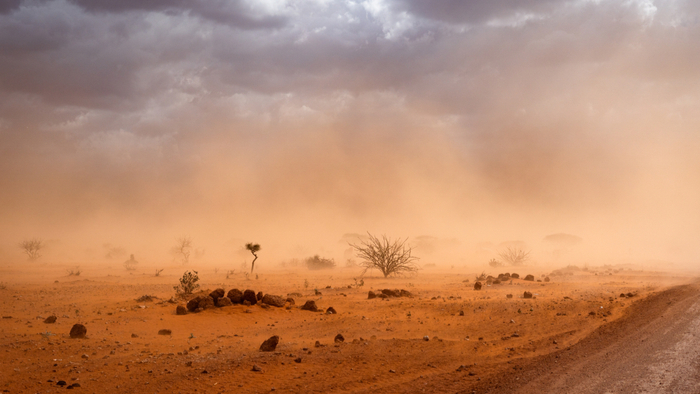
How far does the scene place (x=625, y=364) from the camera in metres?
7.66

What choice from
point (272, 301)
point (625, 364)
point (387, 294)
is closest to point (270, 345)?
point (272, 301)

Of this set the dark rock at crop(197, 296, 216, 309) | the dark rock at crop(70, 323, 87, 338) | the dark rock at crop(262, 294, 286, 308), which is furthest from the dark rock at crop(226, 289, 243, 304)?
the dark rock at crop(70, 323, 87, 338)

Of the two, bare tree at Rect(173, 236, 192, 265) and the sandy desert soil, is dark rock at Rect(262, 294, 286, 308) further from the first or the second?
bare tree at Rect(173, 236, 192, 265)

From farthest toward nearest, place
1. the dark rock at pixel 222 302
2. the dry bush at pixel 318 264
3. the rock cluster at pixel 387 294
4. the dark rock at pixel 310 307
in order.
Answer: the dry bush at pixel 318 264
the rock cluster at pixel 387 294
the dark rock at pixel 310 307
the dark rock at pixel 222 302

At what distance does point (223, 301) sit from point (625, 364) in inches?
449

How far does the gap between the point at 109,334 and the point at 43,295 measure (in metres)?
8.97

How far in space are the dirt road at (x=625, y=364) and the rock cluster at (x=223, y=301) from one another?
8.89 metres

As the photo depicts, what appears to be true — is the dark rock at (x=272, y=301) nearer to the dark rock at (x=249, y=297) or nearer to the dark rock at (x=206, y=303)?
the dark rock at (x=249, y=297)

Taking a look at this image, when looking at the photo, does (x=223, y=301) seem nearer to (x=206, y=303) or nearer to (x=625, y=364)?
(x=206, y=303)

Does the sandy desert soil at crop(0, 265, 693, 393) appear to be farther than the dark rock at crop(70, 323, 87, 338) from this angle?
No

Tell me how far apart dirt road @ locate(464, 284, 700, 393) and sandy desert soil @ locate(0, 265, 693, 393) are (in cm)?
40

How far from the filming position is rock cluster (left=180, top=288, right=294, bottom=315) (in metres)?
14.1

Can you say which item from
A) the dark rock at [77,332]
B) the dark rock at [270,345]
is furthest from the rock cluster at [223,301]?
the dark rock at [270,345]

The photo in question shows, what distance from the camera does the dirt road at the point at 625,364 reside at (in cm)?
668
